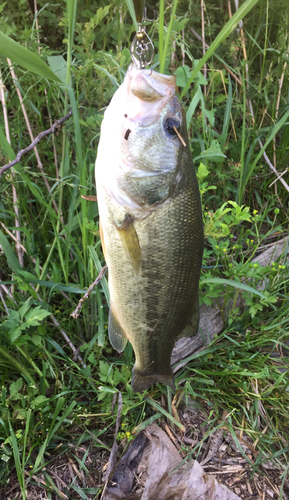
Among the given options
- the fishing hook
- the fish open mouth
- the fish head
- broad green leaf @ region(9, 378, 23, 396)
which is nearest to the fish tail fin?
broad green leaf @ region(9, 378, 23, 396)

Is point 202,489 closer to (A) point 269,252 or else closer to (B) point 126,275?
(B) point 126,275

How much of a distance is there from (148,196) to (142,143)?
0.69 feet

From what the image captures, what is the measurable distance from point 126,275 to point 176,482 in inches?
55.4

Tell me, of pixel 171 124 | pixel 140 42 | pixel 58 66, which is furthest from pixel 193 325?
pixel 58 66

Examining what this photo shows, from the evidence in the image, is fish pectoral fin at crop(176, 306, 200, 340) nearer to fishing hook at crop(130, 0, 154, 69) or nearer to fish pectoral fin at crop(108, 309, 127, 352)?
fish pectoral fin at crop(108, 309, 127, 352)

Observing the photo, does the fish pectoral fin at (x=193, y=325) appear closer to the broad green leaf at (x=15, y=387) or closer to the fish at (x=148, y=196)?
the fish at (x=148, y=196)

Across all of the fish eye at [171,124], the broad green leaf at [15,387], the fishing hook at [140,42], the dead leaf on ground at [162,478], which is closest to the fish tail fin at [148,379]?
the dead leaf on ground at [162,478]

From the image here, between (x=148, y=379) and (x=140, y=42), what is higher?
(x=140, y=42)

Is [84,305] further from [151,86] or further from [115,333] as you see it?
[151,86]

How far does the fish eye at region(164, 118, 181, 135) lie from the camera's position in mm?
1279

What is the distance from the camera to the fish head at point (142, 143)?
1.23 metres

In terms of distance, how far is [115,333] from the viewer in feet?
5.40

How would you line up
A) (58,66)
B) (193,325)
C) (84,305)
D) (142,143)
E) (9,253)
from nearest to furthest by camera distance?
1. (142,143)
2. (193,325)
3. (58,66)
4. (9,253)
5. (84,305)

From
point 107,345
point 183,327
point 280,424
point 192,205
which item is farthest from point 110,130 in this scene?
point 280,424
